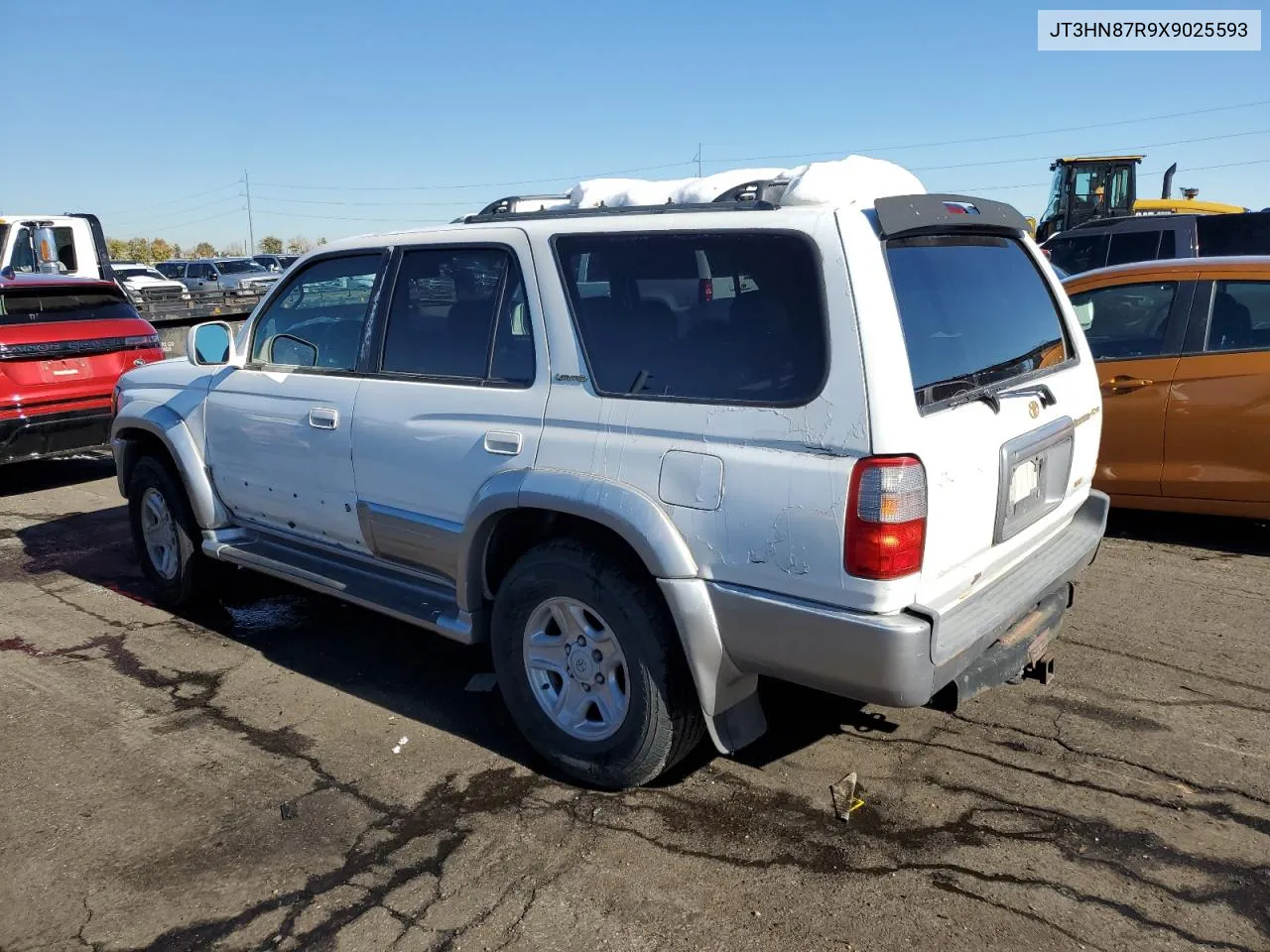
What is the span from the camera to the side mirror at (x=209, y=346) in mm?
4965

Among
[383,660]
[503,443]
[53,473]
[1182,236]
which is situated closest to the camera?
[503,443]

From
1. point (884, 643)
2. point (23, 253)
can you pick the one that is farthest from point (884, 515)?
point (23, 253)

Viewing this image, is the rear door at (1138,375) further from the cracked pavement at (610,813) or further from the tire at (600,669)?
the tire at (600,669)

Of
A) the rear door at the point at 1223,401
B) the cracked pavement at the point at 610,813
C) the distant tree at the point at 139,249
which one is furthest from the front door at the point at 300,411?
the distant tree at the point at 139,249

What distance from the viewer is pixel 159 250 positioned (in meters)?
72.6

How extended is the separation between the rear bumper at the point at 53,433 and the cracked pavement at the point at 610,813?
3693mm

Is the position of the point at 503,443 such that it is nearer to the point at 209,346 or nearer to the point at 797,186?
the point at 797,186

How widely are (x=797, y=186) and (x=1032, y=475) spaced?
4.07ft

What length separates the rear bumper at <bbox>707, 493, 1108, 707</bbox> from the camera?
2.85 m

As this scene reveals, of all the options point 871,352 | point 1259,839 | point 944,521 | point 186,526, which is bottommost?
point 1259,839

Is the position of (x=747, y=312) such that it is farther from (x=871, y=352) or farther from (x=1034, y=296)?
(x=1034, y=296)

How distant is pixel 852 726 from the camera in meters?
4.00

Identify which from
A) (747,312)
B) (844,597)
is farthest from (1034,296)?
(844,597)

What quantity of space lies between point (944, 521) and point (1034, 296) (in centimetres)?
148
